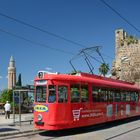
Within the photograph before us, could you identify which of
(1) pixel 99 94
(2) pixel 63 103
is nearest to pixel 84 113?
(2) pixel 63 103

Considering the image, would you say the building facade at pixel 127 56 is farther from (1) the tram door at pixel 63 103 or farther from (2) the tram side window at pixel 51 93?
(2) the tram side window at pixel 51 93

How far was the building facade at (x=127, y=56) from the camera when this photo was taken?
225 ft

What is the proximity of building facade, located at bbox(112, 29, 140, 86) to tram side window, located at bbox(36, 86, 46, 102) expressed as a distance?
1939 inches

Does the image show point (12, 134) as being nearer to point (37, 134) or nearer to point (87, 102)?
point (37, 134)

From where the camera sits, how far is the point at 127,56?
70.0 metres

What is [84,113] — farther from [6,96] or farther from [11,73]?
[11,73]

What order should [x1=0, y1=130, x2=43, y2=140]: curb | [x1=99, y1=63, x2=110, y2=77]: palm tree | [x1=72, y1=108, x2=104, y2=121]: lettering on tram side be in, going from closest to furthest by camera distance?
[x1=0, y1=130, x2=43, y2=140]: curb → [x1=72, y1=108, x2=104, y2=121]: lettering on tram side → [x1=99, y1=63, x2=110, y2=77]: palm tree

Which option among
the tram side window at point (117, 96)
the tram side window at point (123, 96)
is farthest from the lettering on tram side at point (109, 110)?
the tram side window at point (123, 96)

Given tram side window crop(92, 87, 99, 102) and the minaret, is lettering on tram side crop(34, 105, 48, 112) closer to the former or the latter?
tram side window crop(92, 87, 99, 102)

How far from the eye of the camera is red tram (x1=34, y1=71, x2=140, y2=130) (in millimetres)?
17516

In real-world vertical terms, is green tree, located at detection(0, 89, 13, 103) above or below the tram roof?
below

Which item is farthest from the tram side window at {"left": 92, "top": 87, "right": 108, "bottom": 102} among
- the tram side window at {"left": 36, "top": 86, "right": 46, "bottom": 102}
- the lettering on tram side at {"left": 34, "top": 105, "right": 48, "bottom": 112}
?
the lettering on tram side at {"left": 34, "top": 105, "right": 48, "bottom": 112}

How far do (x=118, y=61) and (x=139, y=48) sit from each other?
17.3 ft

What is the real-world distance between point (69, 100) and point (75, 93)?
59 centimetres
